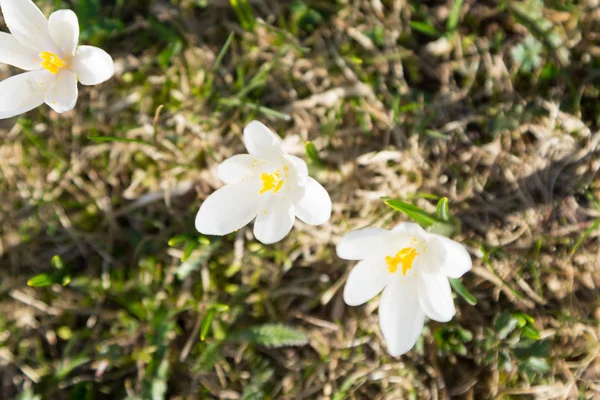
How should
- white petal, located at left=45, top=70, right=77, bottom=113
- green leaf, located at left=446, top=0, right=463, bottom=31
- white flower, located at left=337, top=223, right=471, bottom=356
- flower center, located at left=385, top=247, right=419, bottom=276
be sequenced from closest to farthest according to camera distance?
white flower, located at left=337, top=223, right=471, bottom=356, flower center, located at left=385, top=247, right=419, bottom=276, white petal, located at left=45, top=70, right=77, bottom=113, green leaf, located at left=446, top=0, right=463, bottom=31

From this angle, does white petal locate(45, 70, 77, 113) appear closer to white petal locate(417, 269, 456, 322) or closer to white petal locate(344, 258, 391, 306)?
white petal locate(344, 258, 391, 306)

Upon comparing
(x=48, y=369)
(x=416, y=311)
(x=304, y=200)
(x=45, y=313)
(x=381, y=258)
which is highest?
(x=304, y=200)

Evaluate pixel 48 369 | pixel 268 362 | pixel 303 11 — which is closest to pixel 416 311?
pixel 268 362

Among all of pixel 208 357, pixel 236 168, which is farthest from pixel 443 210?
pixel 208 357

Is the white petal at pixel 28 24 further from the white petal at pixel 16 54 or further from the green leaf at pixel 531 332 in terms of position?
the green leaf at pixel 531 332

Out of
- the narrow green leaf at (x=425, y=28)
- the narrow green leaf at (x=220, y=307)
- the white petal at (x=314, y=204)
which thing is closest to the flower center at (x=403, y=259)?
the white petal at (x=314, y=204)

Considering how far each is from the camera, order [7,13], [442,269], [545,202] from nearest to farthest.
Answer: [442,269], [7,13], [545,202]

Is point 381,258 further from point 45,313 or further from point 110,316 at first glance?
point 45,313

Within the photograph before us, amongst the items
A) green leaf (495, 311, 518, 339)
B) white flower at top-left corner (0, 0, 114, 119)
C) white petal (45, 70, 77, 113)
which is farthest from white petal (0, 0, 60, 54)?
green leaf (495, 311, 518, 339)
